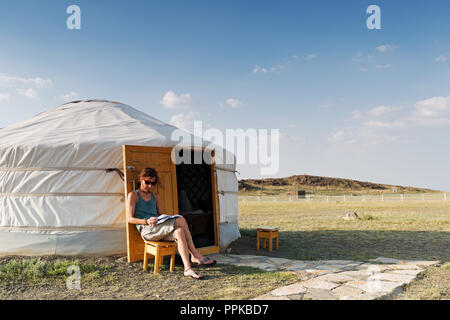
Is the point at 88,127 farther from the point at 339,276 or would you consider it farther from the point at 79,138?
the point at 339,276

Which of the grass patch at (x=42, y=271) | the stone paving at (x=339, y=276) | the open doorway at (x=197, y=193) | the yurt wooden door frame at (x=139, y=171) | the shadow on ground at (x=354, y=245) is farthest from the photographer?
the open doorway at (x=197, y=193)

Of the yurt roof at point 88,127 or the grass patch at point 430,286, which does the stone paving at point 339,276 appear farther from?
the yurt roof at point 88,127

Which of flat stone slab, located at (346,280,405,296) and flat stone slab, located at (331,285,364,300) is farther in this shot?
flat stone slab, located at (346,280,405,296)

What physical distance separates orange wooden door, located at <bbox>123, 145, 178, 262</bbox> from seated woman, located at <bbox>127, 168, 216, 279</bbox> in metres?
0.27

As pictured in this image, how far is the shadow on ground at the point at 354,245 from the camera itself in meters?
4.97

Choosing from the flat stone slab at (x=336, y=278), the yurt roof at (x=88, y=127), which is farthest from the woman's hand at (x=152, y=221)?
the flat stone slab at (x=336, y=278)

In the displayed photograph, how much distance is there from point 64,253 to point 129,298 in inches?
70.2

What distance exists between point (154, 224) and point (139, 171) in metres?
0.91

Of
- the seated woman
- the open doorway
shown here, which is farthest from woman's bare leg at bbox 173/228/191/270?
the open doorway

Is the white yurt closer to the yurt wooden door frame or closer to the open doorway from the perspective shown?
the yurt wooden door frame

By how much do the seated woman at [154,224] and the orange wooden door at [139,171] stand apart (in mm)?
273

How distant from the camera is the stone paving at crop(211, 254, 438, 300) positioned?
2900 millimetres

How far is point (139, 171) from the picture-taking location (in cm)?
430
